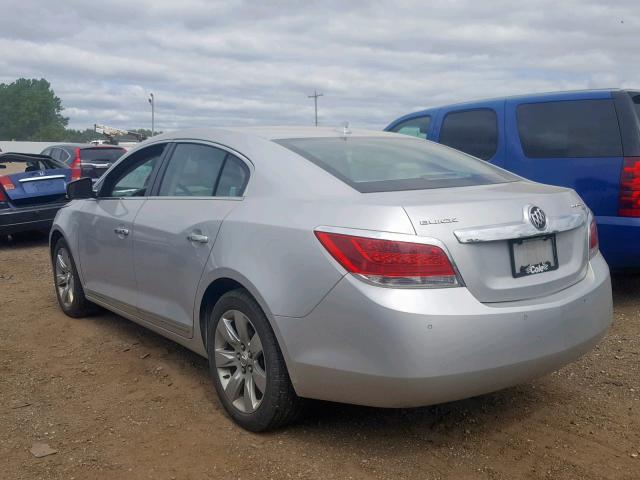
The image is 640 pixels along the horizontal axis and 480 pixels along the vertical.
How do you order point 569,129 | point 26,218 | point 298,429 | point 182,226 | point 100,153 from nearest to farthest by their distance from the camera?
point 298,429, point 182,226, point 569,129, point 26,218, point 100,153

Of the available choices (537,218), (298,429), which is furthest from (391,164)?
(298,429)

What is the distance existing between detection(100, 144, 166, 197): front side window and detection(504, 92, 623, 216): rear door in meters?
3.19

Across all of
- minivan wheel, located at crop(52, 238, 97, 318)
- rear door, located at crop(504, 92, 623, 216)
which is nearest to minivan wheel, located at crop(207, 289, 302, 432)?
minivan wheel, located at crop(52, 238, 97, 318)

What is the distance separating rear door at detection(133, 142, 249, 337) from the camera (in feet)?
12.5

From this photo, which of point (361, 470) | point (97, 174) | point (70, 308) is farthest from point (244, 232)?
point (97, 174)

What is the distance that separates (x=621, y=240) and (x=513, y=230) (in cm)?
271

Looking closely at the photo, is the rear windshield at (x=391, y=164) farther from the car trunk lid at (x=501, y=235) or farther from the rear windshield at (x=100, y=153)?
the rear windshield at (x=100, y=153)

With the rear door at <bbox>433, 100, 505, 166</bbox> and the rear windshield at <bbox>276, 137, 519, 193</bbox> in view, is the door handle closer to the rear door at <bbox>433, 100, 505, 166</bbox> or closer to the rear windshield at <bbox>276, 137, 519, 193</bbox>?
the rear windshield at <bbox>276, 137, 519, 193</bbox>

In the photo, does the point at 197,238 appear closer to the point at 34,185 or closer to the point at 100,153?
the point at 34,185

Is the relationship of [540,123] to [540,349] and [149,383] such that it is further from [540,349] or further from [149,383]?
[149,383]

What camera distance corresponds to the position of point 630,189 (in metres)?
5.32

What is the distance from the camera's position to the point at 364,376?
9.74 feet

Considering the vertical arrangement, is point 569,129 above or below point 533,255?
above

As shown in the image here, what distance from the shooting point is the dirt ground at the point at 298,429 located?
3.14 m
